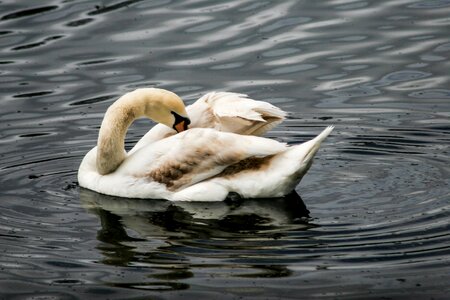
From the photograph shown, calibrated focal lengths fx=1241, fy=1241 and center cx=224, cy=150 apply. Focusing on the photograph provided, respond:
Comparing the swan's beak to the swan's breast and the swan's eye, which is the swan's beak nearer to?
the swan's eye

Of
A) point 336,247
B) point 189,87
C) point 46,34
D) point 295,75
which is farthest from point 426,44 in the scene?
point 336,247

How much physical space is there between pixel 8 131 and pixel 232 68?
3339 mm

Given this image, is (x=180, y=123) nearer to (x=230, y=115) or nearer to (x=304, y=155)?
(x=230, y=115)

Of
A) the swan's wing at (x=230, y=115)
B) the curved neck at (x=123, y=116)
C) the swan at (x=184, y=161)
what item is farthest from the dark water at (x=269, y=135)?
the swan's wing at (x=230, y=115)

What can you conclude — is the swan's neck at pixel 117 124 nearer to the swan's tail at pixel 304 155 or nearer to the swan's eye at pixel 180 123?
the swan's eye at pixel 180 123

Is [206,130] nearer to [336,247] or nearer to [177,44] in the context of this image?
[336,247]

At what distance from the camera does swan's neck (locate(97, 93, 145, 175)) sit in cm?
1210

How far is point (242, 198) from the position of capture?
11.8 meters

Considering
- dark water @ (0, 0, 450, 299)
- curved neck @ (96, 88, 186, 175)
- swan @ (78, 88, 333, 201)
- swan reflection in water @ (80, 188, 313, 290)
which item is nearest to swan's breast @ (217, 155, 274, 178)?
Answer: swan @ (78, 88, 333, 201)

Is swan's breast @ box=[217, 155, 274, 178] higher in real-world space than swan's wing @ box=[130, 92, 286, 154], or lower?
lower

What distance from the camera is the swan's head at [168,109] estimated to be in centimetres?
1191

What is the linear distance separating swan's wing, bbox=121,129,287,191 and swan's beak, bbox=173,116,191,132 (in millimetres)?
179

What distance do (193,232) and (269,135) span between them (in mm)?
3158

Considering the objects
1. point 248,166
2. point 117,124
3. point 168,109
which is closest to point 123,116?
point 117,124
